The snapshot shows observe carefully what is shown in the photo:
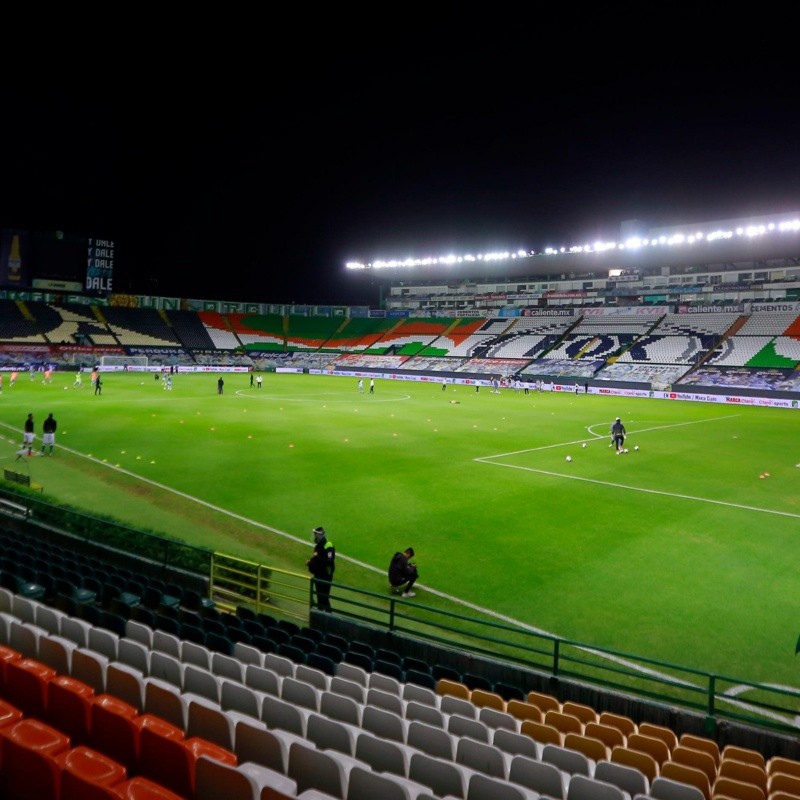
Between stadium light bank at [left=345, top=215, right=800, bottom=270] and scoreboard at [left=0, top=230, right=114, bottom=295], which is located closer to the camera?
stadium light bank at [left=345, top=215, right=800, bottom=270]

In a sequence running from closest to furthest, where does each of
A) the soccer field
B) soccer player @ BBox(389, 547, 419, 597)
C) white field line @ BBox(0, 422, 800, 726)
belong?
white field line @ BBox(0, 422, 800, 726) < the soccer field < soccer player @ BBox(389, 547, 419, 597)

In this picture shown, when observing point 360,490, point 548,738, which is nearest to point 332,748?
point 548,738

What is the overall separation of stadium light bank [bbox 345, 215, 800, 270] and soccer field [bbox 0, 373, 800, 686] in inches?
1395

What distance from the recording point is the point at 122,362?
247 ft

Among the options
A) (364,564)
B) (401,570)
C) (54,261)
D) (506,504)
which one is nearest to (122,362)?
(54,261)

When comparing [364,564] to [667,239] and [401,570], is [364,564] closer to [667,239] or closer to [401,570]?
[401,570]

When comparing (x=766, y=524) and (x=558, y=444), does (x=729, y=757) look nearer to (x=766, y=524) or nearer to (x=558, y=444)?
(x=766, y=524)

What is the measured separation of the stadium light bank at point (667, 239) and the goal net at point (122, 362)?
4399 cm

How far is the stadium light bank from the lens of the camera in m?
63.2

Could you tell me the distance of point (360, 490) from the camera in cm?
1995

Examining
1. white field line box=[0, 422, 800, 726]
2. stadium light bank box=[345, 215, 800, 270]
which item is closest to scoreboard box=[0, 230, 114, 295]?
stadium light bank box=[345, 215, 800, 270]

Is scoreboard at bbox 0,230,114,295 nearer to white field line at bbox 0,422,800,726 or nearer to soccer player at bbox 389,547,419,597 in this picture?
white field line at bbox 0,422,800,726

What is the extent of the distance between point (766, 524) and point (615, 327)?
65.7m

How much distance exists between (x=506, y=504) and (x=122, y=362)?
225 ft
